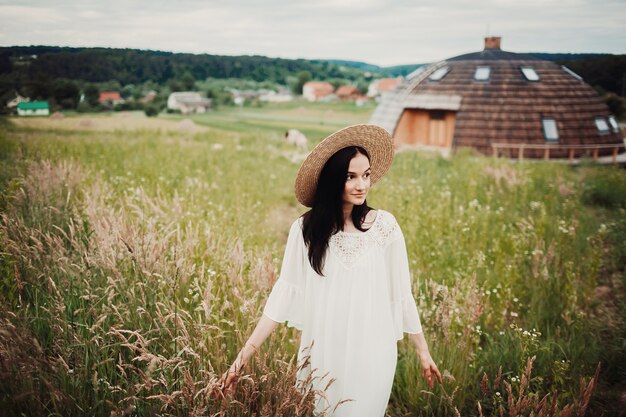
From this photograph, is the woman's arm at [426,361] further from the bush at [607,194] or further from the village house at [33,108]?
the village house at [33,108]

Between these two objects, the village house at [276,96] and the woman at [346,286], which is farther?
the village house at [276,96]

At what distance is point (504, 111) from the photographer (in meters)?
14.6

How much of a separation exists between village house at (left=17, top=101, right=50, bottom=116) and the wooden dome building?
38.6 feet

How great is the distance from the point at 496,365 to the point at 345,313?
1634 mm

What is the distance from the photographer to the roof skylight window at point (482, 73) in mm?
15656

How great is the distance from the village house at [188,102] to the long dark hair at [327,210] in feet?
33.3

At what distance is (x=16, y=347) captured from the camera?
7.41 ft

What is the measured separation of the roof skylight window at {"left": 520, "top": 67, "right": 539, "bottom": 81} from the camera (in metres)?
15.3

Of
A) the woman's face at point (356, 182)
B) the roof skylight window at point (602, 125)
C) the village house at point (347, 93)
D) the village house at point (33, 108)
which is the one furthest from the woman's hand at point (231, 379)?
the village house at point (347, 93)

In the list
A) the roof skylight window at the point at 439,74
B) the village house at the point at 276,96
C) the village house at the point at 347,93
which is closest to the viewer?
the roof skylight window at the point at 439,74

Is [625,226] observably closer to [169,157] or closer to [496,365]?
[496,365]

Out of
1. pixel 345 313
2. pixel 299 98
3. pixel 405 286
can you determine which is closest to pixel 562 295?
pixel 405 286

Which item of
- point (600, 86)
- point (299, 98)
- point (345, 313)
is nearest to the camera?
point (345, 313)

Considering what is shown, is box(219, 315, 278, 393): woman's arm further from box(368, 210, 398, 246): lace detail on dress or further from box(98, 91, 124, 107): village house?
box(98, 91, 124, 107): village house
